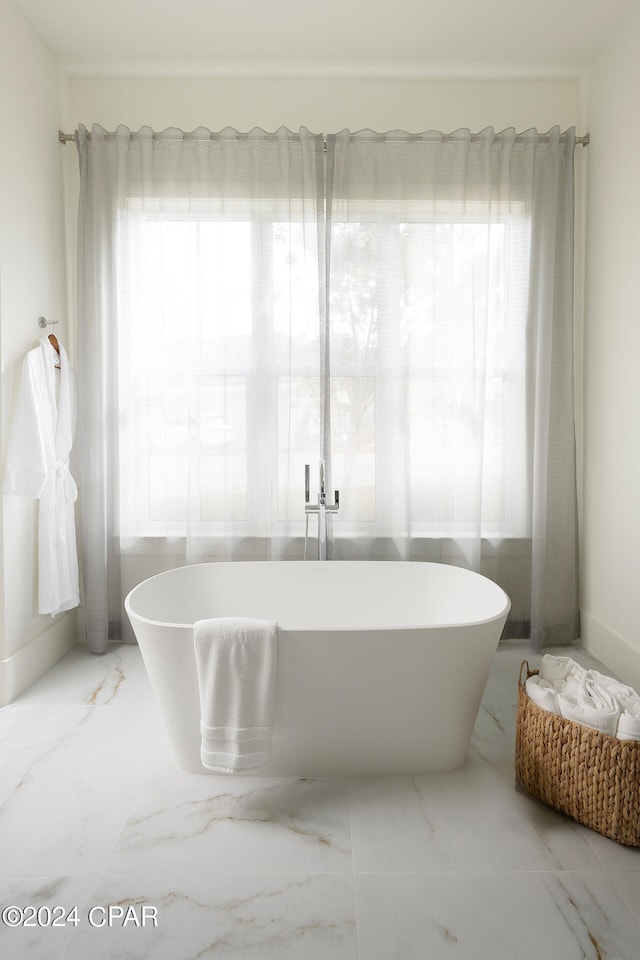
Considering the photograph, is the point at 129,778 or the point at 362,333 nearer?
the point at 129,778

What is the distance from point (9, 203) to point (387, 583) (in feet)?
7.91

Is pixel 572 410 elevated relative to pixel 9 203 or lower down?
lower down

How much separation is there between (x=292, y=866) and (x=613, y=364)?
2559mm

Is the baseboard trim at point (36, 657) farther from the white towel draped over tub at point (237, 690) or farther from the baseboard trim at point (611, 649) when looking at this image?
the baseboard trim at point (611, 649)

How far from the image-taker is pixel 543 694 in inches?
81.0

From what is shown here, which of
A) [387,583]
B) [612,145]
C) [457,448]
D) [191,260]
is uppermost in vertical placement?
[612,145]

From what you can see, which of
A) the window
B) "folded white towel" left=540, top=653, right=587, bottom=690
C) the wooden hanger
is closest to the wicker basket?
"folded white towel" left=540, top=653, right=587, bottom=690

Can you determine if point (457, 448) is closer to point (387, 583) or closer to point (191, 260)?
point (387, 583)

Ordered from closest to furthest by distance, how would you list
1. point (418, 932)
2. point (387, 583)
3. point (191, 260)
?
1. point (418, 932)
2. point (387, 583)
3. point (191, 260)

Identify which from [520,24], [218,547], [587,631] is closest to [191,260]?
[218,547]

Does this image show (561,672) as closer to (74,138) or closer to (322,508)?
(322,508)

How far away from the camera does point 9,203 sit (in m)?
2.77

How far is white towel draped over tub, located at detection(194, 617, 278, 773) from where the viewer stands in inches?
79.7

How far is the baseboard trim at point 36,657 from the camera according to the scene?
2.77 m
